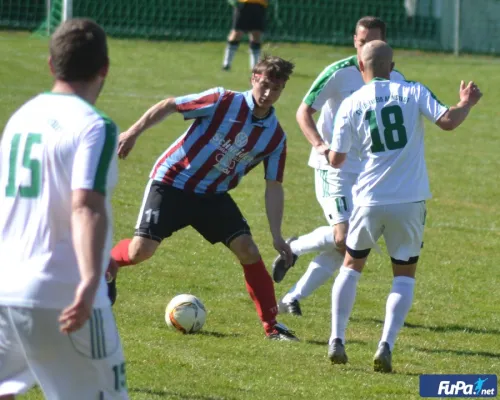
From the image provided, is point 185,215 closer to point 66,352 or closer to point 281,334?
point 281,334

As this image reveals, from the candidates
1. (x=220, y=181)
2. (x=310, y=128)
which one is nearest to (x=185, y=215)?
(x=220, y=181)

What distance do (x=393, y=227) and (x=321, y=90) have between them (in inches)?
66.4

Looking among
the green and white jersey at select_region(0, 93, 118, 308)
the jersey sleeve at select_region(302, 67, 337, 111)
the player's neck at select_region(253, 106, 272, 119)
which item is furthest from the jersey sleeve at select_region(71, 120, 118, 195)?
the jersey sleeve at select_region(302, 67, 337, 111)

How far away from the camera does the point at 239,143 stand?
6.90 meters

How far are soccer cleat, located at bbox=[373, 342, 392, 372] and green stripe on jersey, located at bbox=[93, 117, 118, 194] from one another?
3.02 metres

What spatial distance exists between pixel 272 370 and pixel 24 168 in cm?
290

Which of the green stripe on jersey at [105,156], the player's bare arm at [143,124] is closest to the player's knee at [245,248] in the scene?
the player's bare arm at [143,124]

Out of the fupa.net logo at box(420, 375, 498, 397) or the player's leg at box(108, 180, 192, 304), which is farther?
the player's leg at box(108, 180, 192, 304)

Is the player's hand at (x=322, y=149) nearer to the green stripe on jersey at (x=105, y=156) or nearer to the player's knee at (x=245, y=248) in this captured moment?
the player's knee at (x=245, y=248)

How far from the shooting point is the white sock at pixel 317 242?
7902mm

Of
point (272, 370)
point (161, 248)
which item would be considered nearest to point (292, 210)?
point (161, 248)

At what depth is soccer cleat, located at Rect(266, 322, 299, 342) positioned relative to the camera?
700 cm

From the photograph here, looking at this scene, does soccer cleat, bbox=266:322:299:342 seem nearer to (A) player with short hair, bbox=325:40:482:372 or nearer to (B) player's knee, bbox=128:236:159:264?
(A) player with short hair, bbox=325:40:482:372

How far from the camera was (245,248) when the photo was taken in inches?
275
